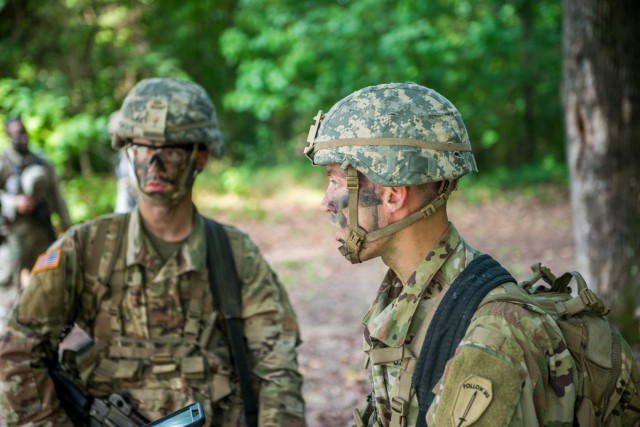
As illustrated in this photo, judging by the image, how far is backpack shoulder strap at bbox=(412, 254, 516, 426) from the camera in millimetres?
1850

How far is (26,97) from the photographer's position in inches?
420

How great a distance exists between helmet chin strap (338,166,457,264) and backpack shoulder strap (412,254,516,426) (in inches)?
11.4

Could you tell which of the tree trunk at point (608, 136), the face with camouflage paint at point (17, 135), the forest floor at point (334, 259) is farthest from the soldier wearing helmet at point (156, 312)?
the face with camouflage paint at point (17, 135)

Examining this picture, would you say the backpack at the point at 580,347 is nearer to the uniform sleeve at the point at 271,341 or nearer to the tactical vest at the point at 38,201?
the uniform sleeve at the point at 271,341

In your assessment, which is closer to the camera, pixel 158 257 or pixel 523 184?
pixel 158 257

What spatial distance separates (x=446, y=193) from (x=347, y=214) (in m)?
0.33

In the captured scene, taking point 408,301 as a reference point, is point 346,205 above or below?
above

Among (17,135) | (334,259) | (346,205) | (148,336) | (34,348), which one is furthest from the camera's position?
(334,259)

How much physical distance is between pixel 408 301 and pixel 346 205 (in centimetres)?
37

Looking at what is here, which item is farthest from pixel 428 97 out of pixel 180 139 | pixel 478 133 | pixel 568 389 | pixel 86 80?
pixel 478 133

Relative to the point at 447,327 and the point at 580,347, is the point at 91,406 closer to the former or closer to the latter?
the point at 447,327

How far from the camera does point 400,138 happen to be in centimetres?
209

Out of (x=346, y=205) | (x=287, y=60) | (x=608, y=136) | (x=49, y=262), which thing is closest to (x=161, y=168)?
(x=49, y=262)

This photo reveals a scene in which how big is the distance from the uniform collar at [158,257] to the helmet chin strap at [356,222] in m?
1.16
